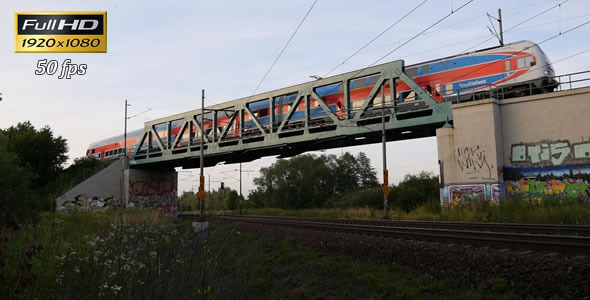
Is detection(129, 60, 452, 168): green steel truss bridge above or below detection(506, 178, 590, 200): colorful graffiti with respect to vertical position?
above

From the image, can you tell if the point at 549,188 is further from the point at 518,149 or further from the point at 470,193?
the point at 470,193

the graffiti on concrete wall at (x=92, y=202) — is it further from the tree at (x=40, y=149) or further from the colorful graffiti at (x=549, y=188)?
the colorful graffiti at (x=549, y=188)

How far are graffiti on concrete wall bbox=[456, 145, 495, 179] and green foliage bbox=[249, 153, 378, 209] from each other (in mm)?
41976

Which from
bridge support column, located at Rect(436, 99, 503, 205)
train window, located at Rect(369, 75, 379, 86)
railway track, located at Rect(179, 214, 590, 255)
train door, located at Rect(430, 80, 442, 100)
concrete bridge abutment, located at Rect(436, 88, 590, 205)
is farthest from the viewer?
train window, located at Rect(369, 75, 379, 86)

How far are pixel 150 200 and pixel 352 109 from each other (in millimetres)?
27221

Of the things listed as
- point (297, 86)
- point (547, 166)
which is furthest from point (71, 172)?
point (547, 166)

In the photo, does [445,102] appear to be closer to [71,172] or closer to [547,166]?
[547,166]

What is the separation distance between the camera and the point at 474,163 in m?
22.1

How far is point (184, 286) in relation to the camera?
4090 millimetres

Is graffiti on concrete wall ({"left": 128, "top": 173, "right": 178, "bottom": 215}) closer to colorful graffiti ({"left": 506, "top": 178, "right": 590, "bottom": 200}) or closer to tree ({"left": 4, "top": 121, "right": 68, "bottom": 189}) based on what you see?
tree ({"left": 4, "top": 121, "right": 68, "bottom": 189})

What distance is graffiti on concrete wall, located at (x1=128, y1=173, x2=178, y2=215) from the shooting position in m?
45.0

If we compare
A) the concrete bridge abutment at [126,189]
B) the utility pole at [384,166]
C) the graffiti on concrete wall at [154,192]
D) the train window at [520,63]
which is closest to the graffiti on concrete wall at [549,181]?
the train window at [520,63]

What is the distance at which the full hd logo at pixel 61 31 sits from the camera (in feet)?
48.0

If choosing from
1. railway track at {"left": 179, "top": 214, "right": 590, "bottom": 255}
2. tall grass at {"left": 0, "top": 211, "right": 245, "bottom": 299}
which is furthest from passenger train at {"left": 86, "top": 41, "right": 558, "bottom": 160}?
tall grass at {"left": 0, "top": 211, "right": 245, "bottom": 299}
